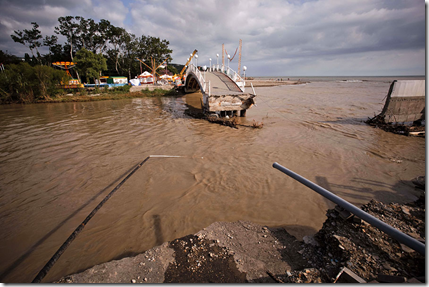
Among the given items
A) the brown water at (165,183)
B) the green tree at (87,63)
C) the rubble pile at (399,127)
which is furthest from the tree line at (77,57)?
the rubble pile at (399,127)

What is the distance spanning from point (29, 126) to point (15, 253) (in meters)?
13.0

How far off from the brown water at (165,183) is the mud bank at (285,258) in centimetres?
83

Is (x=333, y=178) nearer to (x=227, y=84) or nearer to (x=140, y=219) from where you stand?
(x=140, y=219)

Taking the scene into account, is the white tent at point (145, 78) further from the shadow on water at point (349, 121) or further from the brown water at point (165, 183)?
the shadow on water at point (349, 121)

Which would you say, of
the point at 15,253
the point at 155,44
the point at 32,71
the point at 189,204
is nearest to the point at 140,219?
the point at 189,204

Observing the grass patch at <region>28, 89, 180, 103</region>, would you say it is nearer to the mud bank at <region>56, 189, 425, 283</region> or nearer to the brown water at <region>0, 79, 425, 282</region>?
the brown water at <region>0, 79, 425, 282</region>

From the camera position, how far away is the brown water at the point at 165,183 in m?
3.69

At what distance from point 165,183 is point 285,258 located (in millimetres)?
3943

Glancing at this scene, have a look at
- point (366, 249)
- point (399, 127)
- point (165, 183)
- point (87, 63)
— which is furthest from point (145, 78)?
point (366, 249)

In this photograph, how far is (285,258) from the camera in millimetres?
2615

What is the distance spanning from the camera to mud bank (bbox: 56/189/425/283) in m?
2.14

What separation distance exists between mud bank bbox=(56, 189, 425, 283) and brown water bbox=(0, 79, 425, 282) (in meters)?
0.83

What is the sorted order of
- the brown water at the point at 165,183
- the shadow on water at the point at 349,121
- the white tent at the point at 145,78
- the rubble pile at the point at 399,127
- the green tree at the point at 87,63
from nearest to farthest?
the brown water at the point at 165,183 < the rubble pile at the point at 399,127 < the shadow on water at the point at 349,121 < the green tree at the point at 87,63 < the white tent at the point at 145,78

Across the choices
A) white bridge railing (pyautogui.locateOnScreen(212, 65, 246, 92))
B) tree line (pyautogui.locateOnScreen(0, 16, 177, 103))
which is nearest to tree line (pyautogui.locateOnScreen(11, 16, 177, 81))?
tree line (pyautogui.locateOnScreen(0, 16, 177, 103))
